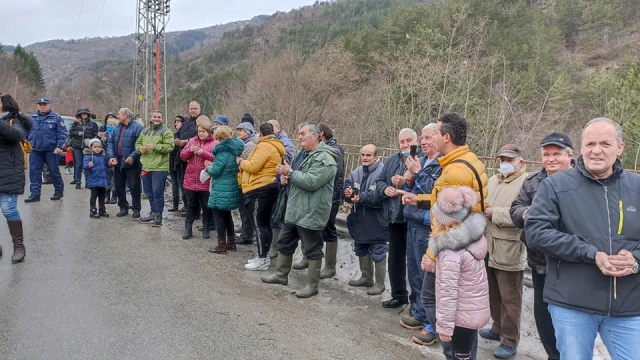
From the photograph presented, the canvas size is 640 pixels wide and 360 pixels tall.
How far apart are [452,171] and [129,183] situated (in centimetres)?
653

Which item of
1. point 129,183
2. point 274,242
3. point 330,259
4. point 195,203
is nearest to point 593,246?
point 330,259

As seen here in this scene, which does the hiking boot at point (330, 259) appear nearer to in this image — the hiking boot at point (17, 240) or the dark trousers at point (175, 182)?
the hiking boot at point (17, 240)

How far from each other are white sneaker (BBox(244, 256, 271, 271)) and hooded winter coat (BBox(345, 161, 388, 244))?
1266 millimetres

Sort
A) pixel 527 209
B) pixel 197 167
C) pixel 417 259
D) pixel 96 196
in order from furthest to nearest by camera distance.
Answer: pixel 96 196, pixel 197 167, pixel 417 259, pixel 527 209

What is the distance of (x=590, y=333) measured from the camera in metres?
2.65

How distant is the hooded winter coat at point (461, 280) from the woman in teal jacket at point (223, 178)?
3920 millimetres

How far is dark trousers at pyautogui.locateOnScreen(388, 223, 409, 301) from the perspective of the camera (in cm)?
509

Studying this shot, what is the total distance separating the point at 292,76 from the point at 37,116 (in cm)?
1851

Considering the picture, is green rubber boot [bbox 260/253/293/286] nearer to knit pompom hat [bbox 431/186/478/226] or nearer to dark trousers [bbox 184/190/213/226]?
dark trousers [bbox 184/190/213/226]

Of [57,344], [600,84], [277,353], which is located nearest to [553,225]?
[277,353]

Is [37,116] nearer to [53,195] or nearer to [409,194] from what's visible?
[53,195]

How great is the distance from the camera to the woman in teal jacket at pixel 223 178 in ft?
21.1

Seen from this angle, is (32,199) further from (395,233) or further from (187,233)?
(395,233)

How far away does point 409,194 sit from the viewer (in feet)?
13.8
